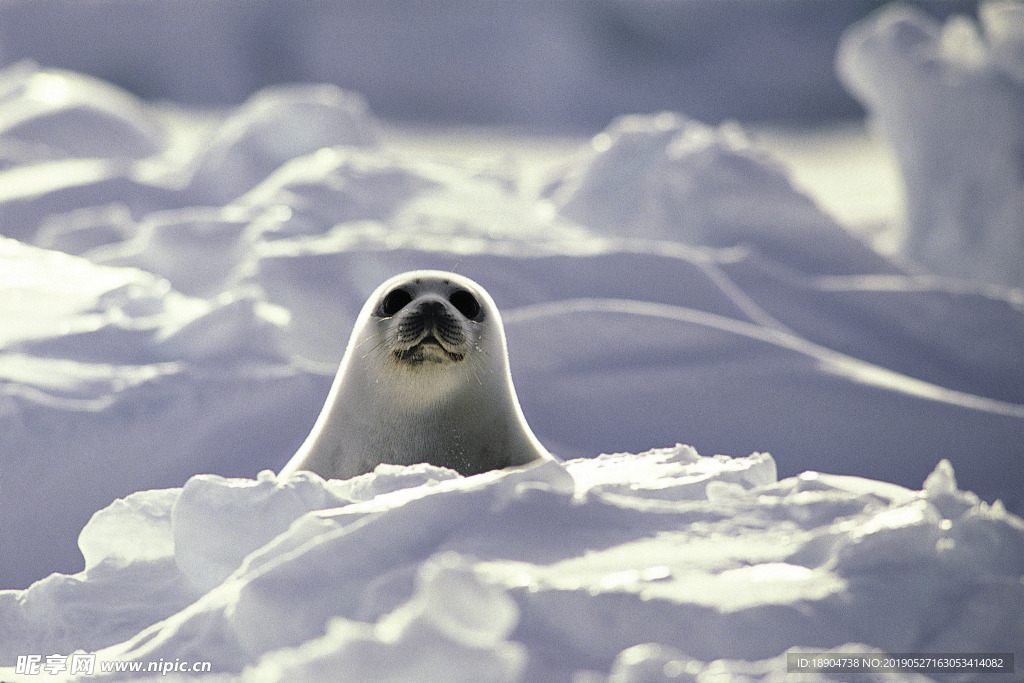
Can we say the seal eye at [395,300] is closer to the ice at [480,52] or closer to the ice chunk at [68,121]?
the ice chunk at [68,121]

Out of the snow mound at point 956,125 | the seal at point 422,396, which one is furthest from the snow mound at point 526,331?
the snow mound at point 956,125

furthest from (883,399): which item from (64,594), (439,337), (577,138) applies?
(577,138)

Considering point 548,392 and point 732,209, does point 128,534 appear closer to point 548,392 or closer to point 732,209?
point 548,392

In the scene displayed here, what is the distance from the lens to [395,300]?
9.71 ft

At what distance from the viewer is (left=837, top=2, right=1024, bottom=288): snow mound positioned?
7.29m

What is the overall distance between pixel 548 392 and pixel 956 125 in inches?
203

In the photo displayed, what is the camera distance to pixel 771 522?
181 centimetres

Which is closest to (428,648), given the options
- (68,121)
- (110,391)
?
(110,391)

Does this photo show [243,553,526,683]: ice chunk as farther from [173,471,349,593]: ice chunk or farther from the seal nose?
the seal nose

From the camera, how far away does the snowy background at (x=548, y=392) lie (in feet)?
4.99

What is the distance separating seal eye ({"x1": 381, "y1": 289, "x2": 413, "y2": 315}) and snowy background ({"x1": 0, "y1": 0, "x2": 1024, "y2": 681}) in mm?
811

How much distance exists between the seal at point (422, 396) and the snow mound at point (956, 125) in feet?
19.1

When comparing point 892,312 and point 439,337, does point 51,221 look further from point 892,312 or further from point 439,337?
point 892,312

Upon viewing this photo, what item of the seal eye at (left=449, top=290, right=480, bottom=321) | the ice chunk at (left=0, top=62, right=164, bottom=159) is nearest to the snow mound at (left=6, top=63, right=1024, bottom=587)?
the seal eye at (left=449, top=290, right=480, bottom=321)
